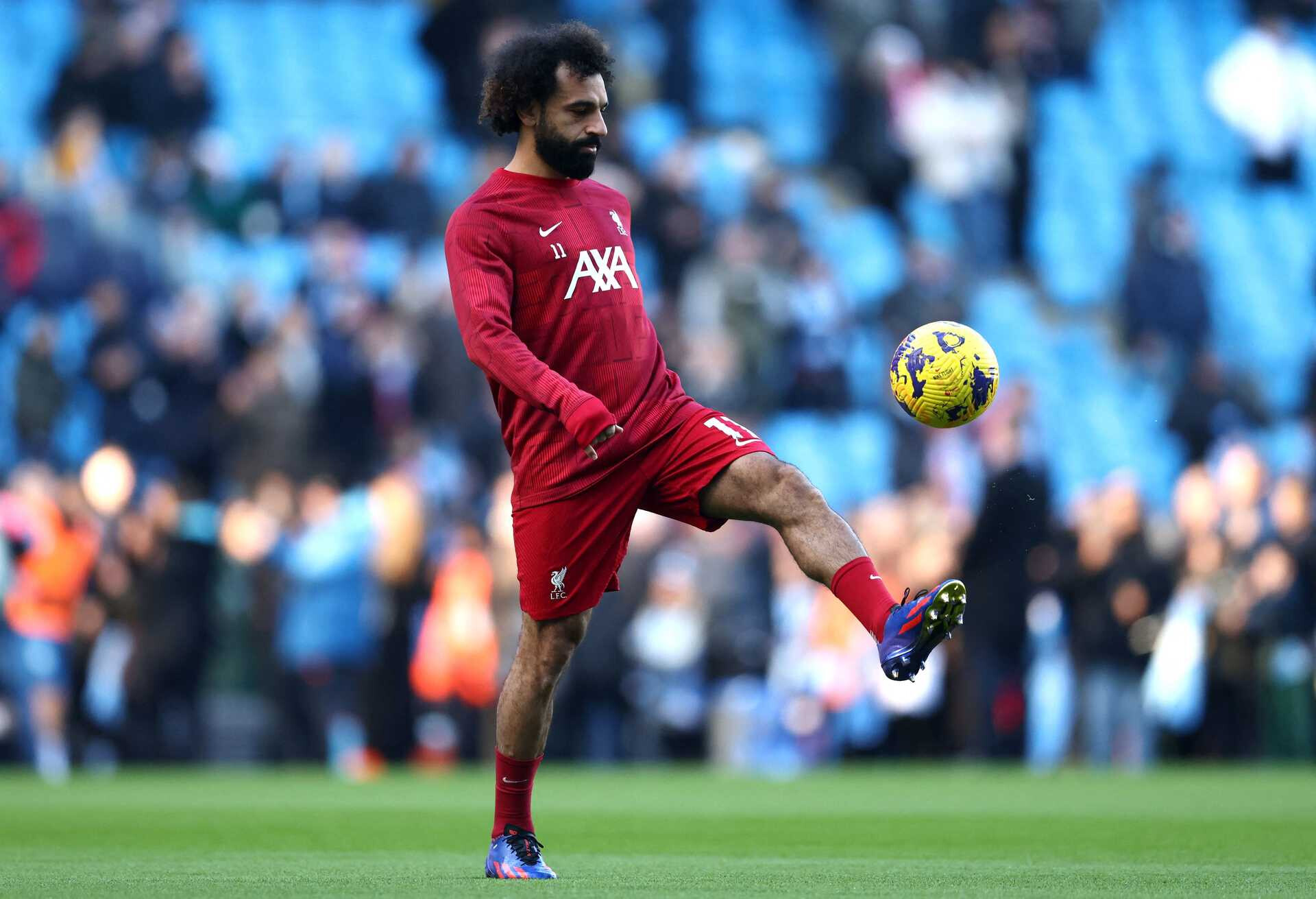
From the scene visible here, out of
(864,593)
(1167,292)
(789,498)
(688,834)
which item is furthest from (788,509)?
(1167,292)

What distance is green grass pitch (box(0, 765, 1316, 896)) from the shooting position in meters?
6.80

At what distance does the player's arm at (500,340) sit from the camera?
6.57 metres

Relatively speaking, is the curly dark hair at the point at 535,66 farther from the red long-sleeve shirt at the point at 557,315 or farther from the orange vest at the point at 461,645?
the orange vest at the point at 461,645

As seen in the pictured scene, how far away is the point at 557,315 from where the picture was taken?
711cm

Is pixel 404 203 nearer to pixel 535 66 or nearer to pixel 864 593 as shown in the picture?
pixel 535 66

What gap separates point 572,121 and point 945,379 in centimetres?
153

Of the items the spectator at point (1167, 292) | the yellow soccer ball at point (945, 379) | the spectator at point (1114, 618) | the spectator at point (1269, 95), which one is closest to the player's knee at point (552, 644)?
the yellow soccer ball at point (945, 379)

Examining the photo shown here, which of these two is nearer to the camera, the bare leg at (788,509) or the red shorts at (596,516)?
the bare leg at (788,509)

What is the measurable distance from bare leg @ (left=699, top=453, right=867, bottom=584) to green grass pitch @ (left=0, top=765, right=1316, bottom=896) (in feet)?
3.37

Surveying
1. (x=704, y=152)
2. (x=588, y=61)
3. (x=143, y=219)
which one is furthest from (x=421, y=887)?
(x=704, y=152)

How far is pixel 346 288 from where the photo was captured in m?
17.9

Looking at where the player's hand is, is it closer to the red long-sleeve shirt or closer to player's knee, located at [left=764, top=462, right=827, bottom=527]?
the red long-sleeve shirt

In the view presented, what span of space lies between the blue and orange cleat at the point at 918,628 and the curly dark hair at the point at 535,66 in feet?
7.21

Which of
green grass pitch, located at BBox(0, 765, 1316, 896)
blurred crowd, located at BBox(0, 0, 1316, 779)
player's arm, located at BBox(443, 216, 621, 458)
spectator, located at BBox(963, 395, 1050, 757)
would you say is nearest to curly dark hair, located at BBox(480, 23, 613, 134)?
player's arm, located at BBox(443, 216, 621, 458)
